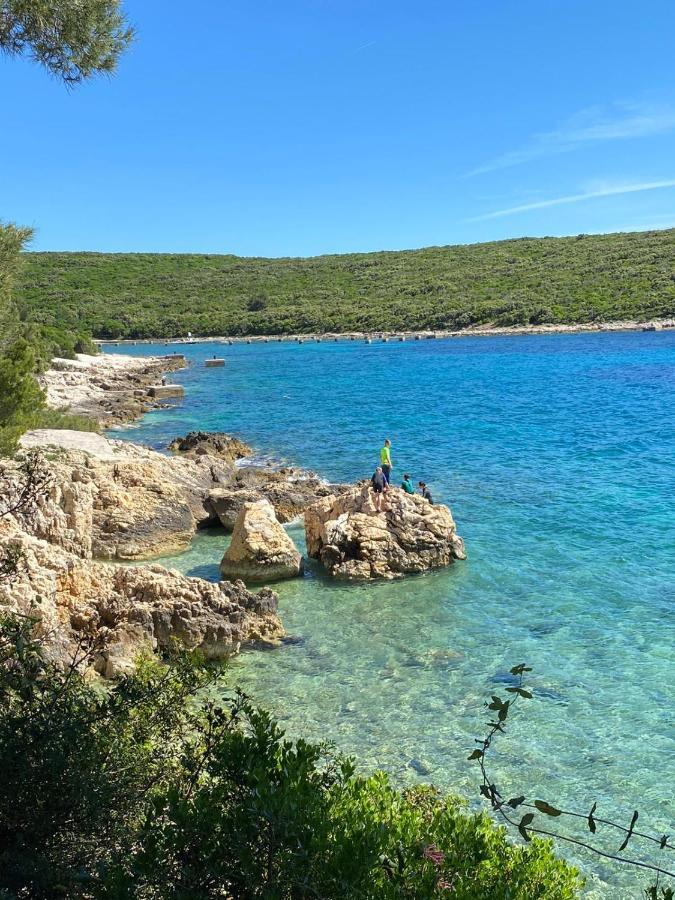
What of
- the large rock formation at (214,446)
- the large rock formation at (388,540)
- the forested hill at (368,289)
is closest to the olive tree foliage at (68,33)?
the large rock formation at (388,540)

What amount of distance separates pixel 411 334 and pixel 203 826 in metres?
102

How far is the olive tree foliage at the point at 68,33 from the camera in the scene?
8.13m

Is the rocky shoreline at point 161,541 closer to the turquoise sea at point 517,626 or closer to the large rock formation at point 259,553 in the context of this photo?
the large rock formation at point 259,553

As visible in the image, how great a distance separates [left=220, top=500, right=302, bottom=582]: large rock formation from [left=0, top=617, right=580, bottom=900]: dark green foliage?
10.0 metres

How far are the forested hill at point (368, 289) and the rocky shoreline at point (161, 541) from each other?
3230 inches

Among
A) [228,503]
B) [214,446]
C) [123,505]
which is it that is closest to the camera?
[123,505]

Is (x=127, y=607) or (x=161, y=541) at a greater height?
(x=127, y=607)

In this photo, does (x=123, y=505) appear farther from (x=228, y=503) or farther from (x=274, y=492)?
(x=274, y=492)

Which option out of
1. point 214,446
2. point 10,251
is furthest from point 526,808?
point 214,446

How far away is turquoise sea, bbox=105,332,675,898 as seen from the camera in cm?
971

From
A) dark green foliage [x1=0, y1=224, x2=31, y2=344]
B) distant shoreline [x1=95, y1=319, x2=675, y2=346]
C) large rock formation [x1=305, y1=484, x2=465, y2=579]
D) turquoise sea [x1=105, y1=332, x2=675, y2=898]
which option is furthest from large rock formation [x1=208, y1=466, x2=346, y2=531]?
distant shoreline [x1=95, y1=319, x2=675, y2=346]

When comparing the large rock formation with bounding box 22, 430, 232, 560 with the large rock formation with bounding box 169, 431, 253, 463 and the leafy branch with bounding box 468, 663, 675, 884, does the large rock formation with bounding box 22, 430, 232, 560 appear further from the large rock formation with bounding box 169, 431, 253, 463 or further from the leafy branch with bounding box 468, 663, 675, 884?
the leafy branch with bounding box 468, 663, 675, 884

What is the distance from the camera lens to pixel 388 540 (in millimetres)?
17109

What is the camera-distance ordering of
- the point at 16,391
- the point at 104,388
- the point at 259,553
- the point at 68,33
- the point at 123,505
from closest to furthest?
the point at 68,33 < the point at 259,553 < the point at 16,391 < the point at 123,505 < the point at 104,388
